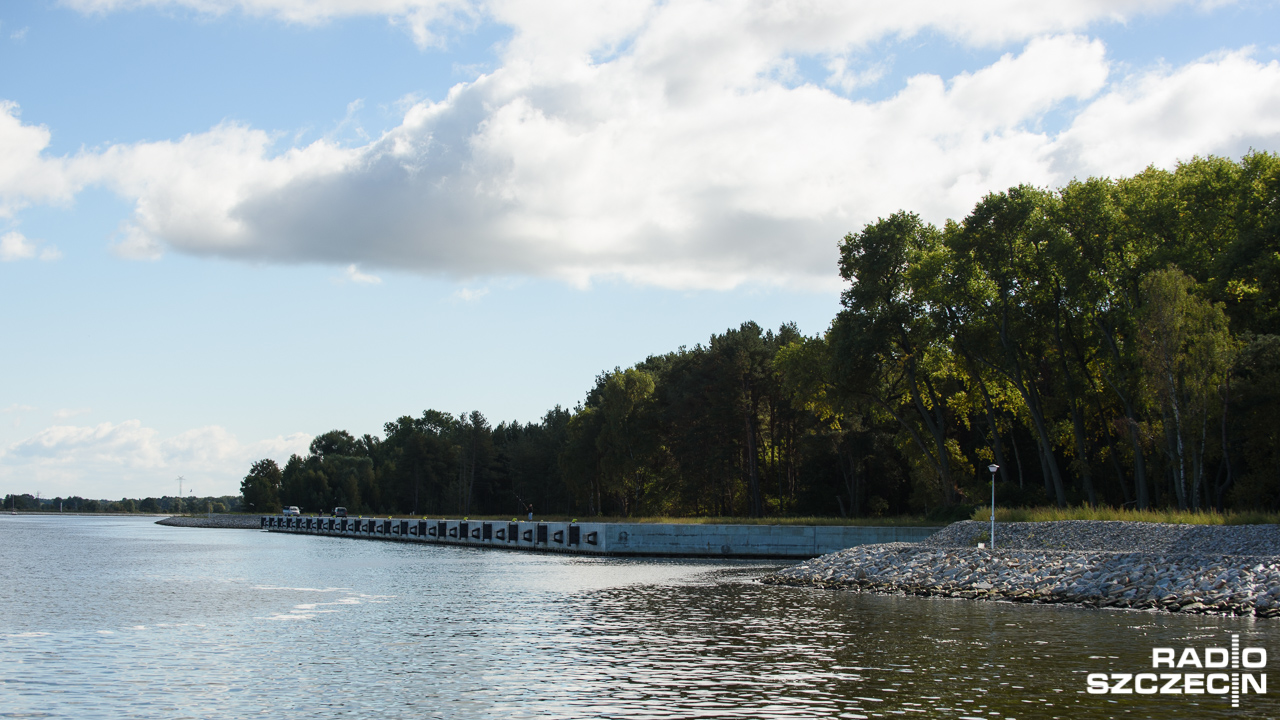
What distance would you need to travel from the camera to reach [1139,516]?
3659 centimetres

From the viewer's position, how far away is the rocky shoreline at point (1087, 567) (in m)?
24.5

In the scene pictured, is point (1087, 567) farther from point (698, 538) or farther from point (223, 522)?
point (223, 522)

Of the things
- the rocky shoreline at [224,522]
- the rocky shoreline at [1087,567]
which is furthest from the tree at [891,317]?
the rocky shoreline at [224,522]

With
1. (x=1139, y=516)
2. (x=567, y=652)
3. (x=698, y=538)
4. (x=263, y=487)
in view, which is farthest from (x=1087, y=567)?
(x=263, y=487)

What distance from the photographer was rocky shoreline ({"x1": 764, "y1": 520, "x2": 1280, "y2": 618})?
80.3 ft

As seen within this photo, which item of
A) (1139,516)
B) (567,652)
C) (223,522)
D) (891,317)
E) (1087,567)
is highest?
(891,317)

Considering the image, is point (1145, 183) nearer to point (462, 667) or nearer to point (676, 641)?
point (676, 641)

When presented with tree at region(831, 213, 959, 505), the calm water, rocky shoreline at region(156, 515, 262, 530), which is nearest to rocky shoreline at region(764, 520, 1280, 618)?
the calm water

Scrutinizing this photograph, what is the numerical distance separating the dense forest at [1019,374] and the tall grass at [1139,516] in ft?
10.7

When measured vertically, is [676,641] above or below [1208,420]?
below

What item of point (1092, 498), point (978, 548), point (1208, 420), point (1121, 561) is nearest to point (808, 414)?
point (1092, 498)

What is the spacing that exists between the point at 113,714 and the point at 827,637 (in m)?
12.6

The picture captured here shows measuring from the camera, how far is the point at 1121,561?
28578mm

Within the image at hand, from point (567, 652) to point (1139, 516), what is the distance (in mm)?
27122
